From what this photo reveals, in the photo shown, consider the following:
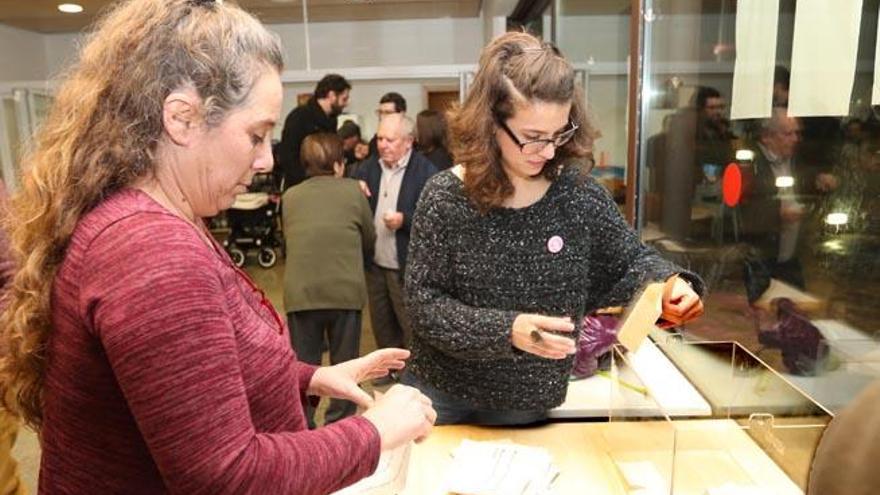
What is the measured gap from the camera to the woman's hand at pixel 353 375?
1068 millimetres

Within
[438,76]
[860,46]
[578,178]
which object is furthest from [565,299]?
[438,76]

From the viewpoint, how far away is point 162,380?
605mm

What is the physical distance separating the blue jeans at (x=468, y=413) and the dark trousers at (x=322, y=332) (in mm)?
1536

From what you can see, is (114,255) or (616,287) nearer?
(114,255)

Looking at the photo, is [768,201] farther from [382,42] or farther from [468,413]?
[382,42]

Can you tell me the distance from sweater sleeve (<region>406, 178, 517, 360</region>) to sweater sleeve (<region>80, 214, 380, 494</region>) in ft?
2.21

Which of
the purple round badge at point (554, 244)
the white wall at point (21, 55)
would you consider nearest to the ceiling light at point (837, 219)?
the purple round badge at point (554, 244)

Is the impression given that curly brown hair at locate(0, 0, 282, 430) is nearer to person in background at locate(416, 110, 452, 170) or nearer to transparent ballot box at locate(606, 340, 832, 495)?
transparent ballot box at locate(606, 340, 832, 495)

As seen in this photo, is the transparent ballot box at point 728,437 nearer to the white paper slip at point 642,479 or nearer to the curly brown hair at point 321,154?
the white paper slip at point 642,479

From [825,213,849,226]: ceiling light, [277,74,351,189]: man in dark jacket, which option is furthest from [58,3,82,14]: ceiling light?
[825,213,849,226]: ceiling light

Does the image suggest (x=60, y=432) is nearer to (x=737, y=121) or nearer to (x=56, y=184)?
(x=56, y=184)

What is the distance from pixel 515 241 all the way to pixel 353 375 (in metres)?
0.44

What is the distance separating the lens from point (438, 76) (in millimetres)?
6984

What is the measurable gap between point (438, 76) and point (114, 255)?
662 cm
